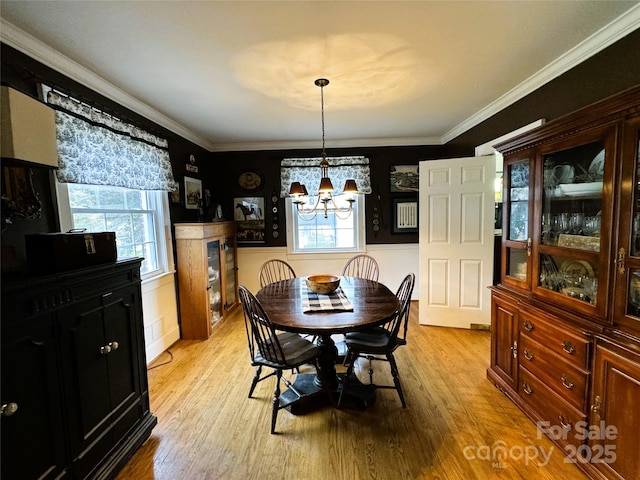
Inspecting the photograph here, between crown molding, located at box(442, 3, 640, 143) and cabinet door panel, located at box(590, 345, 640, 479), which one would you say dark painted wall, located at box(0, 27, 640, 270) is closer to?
crown molding, located at box(442, 3, 640, 143)

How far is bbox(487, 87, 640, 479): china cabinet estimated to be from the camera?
1404mm

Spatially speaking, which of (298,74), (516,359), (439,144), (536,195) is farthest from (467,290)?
(298,74)

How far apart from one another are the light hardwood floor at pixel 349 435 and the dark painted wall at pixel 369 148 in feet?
4.87

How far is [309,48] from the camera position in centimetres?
193

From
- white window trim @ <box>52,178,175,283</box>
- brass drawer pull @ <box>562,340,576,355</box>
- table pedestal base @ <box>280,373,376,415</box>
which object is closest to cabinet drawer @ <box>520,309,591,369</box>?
brass drawer pull @ <box>562,340,576,355</box>

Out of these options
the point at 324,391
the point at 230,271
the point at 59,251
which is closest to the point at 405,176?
the point at 230,271

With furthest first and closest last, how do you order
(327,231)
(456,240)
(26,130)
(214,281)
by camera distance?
1. (327,231)
2. (214,281)
3. (456,240)
4. (26,130)

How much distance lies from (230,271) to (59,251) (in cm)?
304

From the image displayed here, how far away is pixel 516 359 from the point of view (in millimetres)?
2154

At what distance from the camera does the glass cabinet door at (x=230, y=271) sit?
4199 millimetres

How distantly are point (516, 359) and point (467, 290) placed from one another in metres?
1.48

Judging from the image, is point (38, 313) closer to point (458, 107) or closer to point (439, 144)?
point (458, 107)

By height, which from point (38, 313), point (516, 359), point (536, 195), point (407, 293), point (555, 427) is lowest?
point (555, 427)

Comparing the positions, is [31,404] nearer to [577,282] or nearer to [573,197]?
[577,282]
